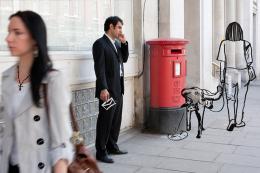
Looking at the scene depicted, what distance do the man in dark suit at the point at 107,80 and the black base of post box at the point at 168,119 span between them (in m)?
1.68

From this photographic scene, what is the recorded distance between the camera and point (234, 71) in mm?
16266

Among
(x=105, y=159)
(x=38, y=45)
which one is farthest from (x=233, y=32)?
(x=38, y=45)

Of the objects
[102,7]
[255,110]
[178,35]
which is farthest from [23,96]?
[255,110]

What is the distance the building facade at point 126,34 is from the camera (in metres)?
5.71

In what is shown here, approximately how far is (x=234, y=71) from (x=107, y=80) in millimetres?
11200

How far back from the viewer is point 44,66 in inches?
87.4

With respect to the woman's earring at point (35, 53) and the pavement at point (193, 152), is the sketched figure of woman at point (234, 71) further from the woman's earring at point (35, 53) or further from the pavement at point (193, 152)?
the woman's earring at point (35, 53)

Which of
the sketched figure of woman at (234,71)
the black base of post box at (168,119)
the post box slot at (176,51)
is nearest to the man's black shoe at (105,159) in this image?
the black base of post box at (168,119)

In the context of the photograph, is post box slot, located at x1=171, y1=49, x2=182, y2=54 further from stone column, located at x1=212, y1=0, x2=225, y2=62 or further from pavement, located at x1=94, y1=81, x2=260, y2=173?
stone column, located at x1=212, y1=0, x2=225, y2=62

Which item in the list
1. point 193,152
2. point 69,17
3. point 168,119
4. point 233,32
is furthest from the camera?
point 233,32

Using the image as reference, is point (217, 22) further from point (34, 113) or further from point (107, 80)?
point (34, 113)

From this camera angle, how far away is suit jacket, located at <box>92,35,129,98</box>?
565cm

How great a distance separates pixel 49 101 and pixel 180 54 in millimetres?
5513

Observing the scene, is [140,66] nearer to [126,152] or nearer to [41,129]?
[126,152]
